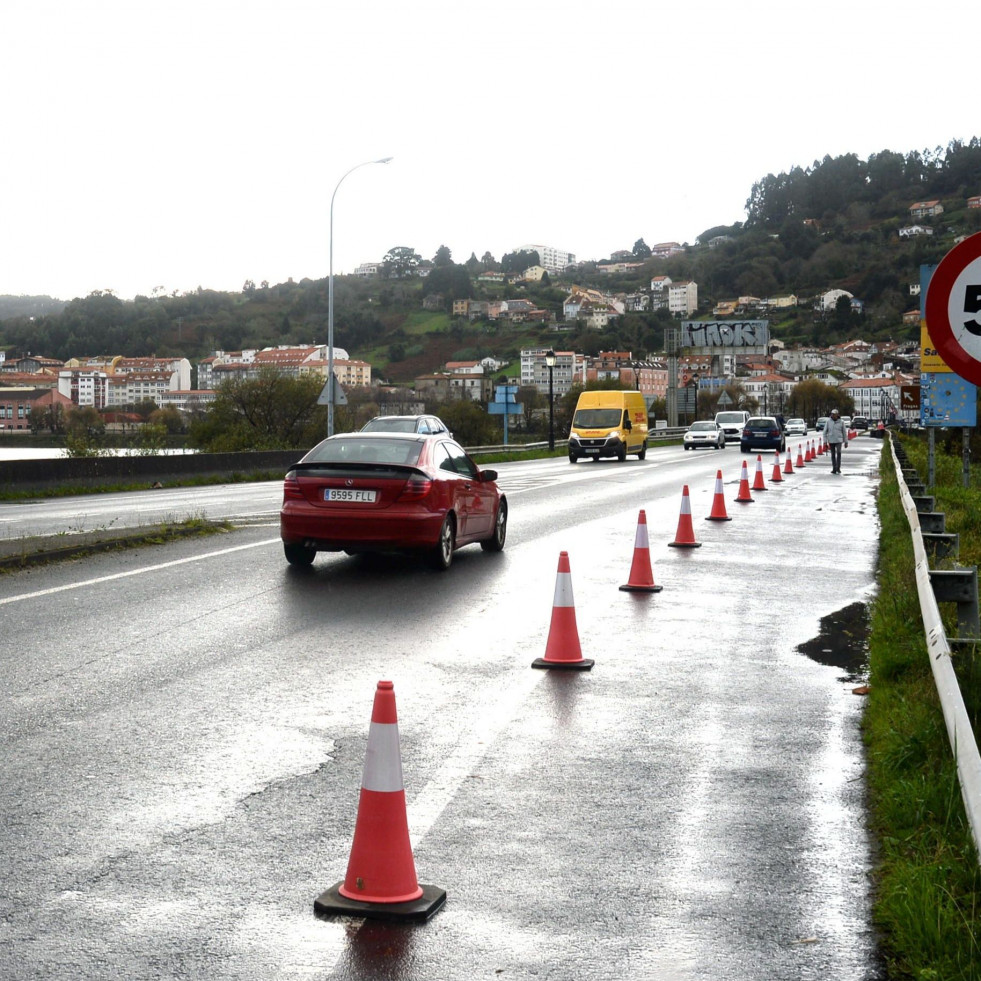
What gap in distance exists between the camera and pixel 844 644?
380 inches

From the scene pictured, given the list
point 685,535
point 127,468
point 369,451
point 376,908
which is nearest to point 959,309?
point 376,908

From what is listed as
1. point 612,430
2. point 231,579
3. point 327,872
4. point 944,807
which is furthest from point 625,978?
point 612,430

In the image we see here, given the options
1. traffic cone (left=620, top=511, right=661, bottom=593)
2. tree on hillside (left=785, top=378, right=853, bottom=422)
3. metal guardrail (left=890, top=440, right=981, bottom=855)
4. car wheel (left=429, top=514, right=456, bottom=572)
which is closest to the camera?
metal guardrail (left=890, top=440, right=981, bottom=855)

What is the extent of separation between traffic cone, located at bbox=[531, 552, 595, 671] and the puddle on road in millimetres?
1649

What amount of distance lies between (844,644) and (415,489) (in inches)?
185

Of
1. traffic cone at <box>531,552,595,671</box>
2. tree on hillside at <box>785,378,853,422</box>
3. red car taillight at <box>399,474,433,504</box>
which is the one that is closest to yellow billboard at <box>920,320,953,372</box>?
red car taillight at <box>399,474,433,504</box>

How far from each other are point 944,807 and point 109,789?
3.32 m

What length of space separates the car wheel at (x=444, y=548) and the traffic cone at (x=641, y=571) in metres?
1.91

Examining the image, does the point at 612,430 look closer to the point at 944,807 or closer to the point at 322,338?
the point at 944,807

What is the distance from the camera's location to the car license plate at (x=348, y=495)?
12.8 m

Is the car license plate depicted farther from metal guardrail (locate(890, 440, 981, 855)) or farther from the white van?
the white van

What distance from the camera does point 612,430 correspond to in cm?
4550

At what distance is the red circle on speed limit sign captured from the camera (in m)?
5.62

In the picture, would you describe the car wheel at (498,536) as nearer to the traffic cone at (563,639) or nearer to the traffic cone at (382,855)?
the traffic cone at (563,639)
